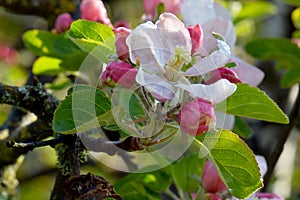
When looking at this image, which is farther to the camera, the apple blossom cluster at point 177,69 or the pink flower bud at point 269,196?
the pink flower bud at point 269,196

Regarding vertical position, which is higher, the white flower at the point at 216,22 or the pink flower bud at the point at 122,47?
the pink flower bud at the point at 122,47

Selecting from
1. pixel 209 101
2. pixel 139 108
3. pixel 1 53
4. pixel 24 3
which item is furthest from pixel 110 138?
pixel 1 53

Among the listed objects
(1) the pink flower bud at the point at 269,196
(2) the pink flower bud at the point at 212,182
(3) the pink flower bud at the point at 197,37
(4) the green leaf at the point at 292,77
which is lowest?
(4) the green leaf at the point at 292,77

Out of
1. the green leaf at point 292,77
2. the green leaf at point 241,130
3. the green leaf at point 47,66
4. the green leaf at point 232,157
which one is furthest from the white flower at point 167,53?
the green leaf at point 292,77

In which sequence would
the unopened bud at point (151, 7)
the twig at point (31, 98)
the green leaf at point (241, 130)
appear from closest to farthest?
the twig at point (31, 98), the green leaf at point (241, 130), the unopened bud at point (151, 7)

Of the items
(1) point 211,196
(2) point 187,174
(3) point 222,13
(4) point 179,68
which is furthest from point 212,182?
(3) point 222,13

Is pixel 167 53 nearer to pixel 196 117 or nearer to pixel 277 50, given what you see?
pixel 196 117

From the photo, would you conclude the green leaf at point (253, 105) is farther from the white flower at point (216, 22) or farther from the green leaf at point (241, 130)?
the green leaf at point (241, 130)
